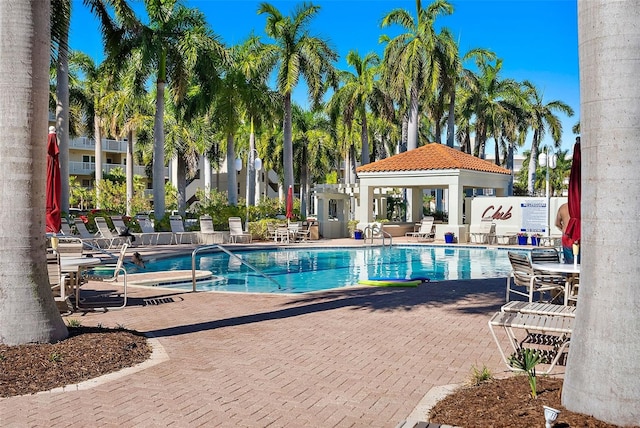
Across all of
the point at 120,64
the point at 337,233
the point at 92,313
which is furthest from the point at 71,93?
the point at 92,313

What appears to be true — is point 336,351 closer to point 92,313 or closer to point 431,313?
point 431,313

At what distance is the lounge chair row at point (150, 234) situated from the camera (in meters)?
20.8

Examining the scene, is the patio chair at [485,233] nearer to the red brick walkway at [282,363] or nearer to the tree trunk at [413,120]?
the tree trunk at [413,120]

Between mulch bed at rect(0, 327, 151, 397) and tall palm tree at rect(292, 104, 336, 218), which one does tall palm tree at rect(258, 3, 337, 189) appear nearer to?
tall palm tree at rect(292, 104, 336, 218)

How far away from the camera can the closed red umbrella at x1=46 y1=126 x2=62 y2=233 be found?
885 centimetres

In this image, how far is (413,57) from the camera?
34.2m

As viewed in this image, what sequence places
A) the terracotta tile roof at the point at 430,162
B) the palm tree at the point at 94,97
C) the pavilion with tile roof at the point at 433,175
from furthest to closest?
1. the palm tree at the point at 94,97
2. the terracotta tile roof at the point at 430,162
3. the pavilion with tile roof at the point at 433,175

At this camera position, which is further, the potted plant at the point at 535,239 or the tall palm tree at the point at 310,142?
the tall palm tree at the point at 310,142

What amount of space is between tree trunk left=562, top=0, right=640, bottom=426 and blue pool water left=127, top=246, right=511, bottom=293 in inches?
360

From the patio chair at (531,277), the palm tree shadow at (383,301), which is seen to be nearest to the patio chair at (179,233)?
the palm tree shadow at (383,301)

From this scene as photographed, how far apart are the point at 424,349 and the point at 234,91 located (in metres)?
24.4

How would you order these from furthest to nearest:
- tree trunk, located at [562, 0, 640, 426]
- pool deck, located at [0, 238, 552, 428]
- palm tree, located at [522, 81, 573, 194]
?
palm tree, located at [522, 81, 573, 194], pool deck, located at [0, 238, 552, 428], tree trunk, located at [562, 0, 640, 426]

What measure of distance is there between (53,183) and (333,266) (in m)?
10.9

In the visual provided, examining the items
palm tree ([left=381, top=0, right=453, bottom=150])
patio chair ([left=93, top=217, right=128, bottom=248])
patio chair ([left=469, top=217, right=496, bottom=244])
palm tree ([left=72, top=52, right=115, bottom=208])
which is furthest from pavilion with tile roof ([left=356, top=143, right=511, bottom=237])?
palm tree ([left=72, top=52, right=115, bottom=208])
